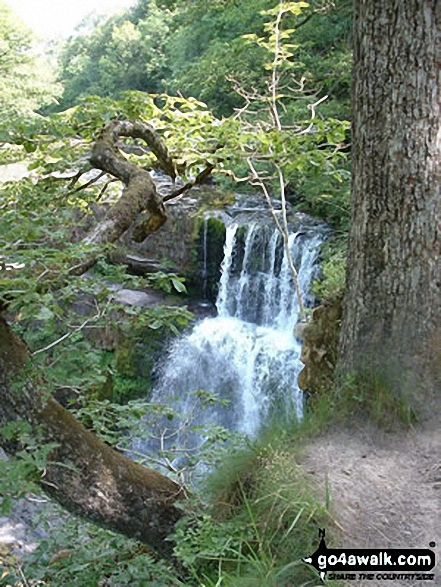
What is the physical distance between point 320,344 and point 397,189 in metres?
2.02

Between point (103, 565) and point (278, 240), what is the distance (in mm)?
7721

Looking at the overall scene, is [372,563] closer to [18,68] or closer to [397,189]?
[397,189]

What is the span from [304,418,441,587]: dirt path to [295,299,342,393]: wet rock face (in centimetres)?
158

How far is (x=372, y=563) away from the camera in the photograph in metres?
2.42

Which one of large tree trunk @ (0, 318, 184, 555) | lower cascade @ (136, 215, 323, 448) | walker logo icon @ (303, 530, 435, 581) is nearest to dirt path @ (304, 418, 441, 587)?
walker logo icon @ (303, 530, 435, 581)

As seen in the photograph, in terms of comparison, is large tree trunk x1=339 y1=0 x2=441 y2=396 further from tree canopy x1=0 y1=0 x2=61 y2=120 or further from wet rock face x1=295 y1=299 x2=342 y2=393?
tree canopy x1=0 y1=0 x2=61 y2=120

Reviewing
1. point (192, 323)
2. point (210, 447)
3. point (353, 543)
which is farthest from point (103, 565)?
point (192, 323)

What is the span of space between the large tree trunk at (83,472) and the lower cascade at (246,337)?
5.53 metres

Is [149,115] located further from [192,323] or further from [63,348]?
[192,323]

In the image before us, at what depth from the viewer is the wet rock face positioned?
194 inches

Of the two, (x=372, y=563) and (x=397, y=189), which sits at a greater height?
(x=397, y=189)

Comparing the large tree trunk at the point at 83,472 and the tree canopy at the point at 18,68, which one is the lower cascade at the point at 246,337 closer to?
the large tree trunk at the point at 83,472

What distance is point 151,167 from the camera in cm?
432

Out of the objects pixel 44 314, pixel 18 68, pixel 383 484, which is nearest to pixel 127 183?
pixel 44 314
